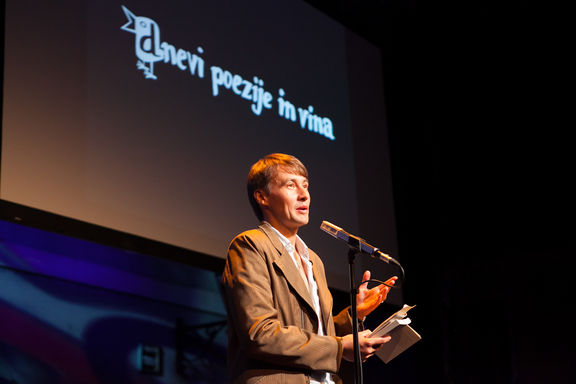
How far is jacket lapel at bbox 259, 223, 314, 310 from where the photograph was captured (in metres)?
2.14

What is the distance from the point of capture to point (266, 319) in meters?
1.97

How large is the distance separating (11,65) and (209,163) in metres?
1.24

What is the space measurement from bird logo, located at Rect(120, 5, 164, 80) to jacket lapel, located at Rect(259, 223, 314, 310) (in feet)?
6.59

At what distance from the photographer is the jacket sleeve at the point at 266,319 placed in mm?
1937

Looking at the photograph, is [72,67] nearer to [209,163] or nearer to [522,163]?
[209,163]

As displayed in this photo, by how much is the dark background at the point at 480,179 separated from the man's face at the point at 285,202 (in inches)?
156

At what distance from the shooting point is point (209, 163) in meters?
4.09

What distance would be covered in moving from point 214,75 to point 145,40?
1.76 feet

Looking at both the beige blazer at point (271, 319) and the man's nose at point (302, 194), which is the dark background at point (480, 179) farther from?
the beige blazer at point (271, 319)

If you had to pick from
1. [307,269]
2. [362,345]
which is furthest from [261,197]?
[362,345]

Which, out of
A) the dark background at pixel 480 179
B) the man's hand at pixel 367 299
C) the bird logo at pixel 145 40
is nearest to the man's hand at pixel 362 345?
the man's hand at pixel 367 299

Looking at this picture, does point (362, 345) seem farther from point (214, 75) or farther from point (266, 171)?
point (214, 75)

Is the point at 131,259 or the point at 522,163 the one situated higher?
the point at 522,163

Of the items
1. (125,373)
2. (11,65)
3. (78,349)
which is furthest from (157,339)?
(11,65)
